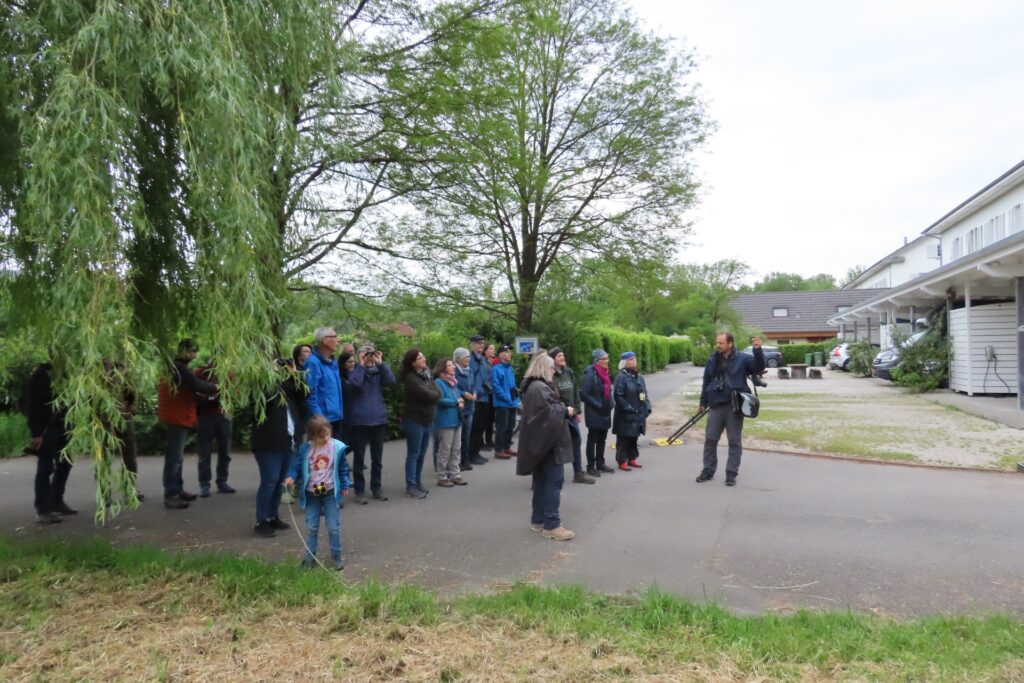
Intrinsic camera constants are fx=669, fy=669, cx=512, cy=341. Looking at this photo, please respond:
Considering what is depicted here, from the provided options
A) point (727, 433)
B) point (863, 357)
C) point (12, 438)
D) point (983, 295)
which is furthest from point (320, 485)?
point (863, 357)

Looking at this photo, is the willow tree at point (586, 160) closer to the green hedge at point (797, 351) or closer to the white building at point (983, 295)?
the white building at point (983, 295)

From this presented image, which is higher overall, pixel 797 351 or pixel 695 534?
pixel 797 351

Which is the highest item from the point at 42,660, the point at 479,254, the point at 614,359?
the point at 479,254

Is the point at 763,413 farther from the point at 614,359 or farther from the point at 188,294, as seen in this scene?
the point at 188,294

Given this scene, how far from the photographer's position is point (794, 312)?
6303cm

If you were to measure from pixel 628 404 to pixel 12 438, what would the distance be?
31.1ft

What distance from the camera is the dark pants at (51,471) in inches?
248

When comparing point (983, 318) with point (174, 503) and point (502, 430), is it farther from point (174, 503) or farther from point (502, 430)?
point (174, 503)

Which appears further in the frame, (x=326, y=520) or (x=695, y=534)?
(x=695, y=534)

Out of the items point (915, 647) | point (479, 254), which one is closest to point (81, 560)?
point (915, 647)

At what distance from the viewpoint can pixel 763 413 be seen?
14844 millimetres

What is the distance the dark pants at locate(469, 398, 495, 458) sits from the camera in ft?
31.4

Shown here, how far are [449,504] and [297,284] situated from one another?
5204mm

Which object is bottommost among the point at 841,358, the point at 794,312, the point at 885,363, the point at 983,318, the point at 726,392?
the point at 726,392
